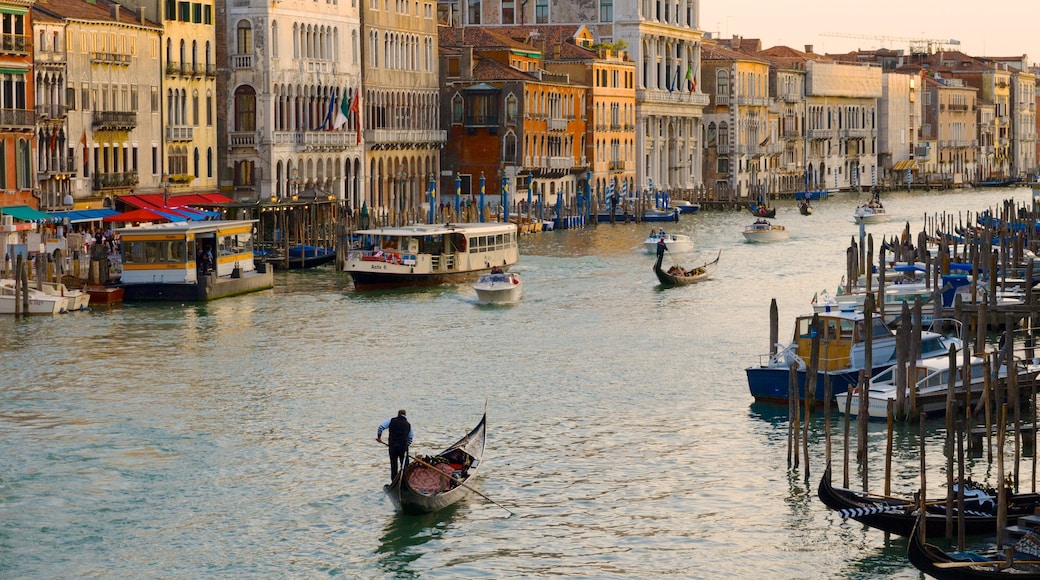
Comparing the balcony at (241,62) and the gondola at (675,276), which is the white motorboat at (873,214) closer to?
the balcony at (241,62)

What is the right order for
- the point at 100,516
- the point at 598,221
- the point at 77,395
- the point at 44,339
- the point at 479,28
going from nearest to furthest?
the point at 100,516 < the point at 77,395 < the point at 44,339 < the point at 598,221 < the point at 479,28

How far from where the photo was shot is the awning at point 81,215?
→ 47441mm

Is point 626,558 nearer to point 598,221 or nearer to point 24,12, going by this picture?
point 24,12

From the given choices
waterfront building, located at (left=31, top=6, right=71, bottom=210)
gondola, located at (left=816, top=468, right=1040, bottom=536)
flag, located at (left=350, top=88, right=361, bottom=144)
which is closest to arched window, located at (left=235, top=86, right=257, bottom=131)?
flag, located at (left=350, top=88, right=361, bottom=144)

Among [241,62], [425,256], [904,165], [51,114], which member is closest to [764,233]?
[241,62]

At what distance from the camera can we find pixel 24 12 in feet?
153

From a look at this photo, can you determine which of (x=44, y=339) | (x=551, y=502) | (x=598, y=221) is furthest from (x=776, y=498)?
(x=598, y=221)

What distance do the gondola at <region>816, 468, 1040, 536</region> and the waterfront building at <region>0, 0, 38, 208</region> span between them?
28.9m

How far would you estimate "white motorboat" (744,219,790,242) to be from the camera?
64.1 meters

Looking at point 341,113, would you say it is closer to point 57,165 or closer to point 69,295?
point 57,165

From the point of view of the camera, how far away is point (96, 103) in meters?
52.0

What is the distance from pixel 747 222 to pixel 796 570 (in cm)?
5800

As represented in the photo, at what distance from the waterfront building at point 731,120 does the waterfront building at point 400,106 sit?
26.3 m

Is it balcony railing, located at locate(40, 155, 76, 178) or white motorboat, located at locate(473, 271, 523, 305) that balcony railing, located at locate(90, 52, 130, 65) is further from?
white motorboat, located at locate(473, 271, 523, 305)
